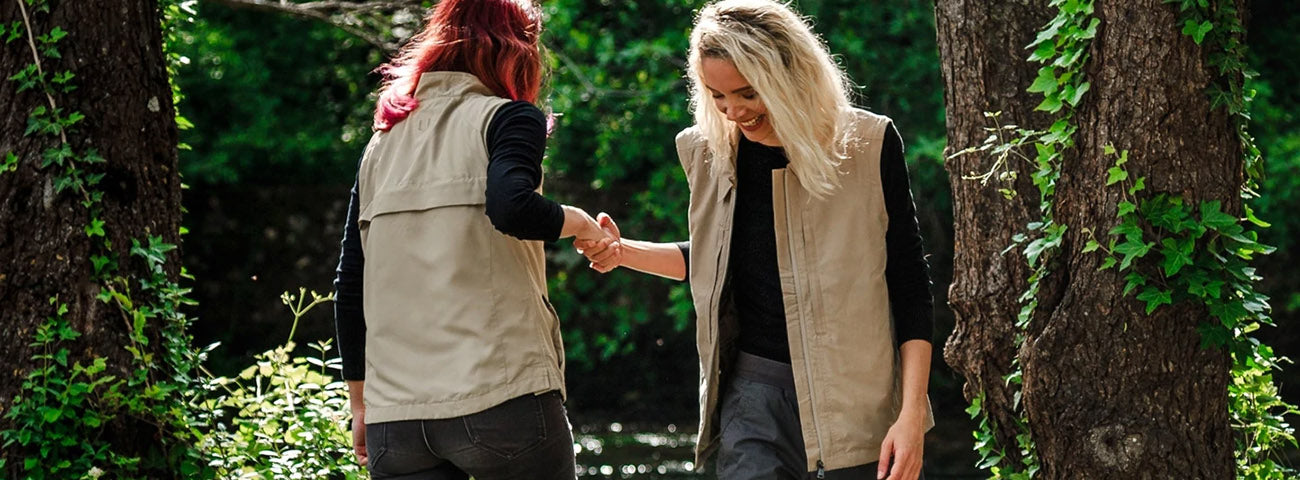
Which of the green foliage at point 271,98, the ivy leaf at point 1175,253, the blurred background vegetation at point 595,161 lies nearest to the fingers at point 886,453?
the ivy leaf at point 1175,253

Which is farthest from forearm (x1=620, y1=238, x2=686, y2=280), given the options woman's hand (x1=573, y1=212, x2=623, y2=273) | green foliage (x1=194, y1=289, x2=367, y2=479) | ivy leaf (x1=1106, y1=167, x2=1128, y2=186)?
green foliage (x1=194, y1=289, x2=367, y2=479)

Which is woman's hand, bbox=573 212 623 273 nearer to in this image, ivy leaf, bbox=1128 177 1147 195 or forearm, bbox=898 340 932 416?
forearm, bbox=898 340 932 416

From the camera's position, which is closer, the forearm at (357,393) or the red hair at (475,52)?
the red hair at (475,52)

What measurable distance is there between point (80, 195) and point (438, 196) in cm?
150

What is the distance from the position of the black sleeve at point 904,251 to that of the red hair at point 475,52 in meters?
0.67

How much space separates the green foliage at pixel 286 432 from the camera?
12.4 feet

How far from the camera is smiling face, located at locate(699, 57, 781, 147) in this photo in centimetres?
265

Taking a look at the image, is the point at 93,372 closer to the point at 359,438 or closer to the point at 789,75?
the point at 359,438

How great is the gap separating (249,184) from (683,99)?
11.6 ft

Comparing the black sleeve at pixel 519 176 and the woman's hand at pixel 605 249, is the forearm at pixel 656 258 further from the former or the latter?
the black sleeve at pixel 519 176

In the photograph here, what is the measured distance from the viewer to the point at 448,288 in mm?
2480

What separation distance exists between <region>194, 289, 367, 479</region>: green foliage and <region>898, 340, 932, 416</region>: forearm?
173 centimetres

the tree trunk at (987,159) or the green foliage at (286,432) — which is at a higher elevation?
the tree trunk at (987,159)

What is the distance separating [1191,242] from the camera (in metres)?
2.81
